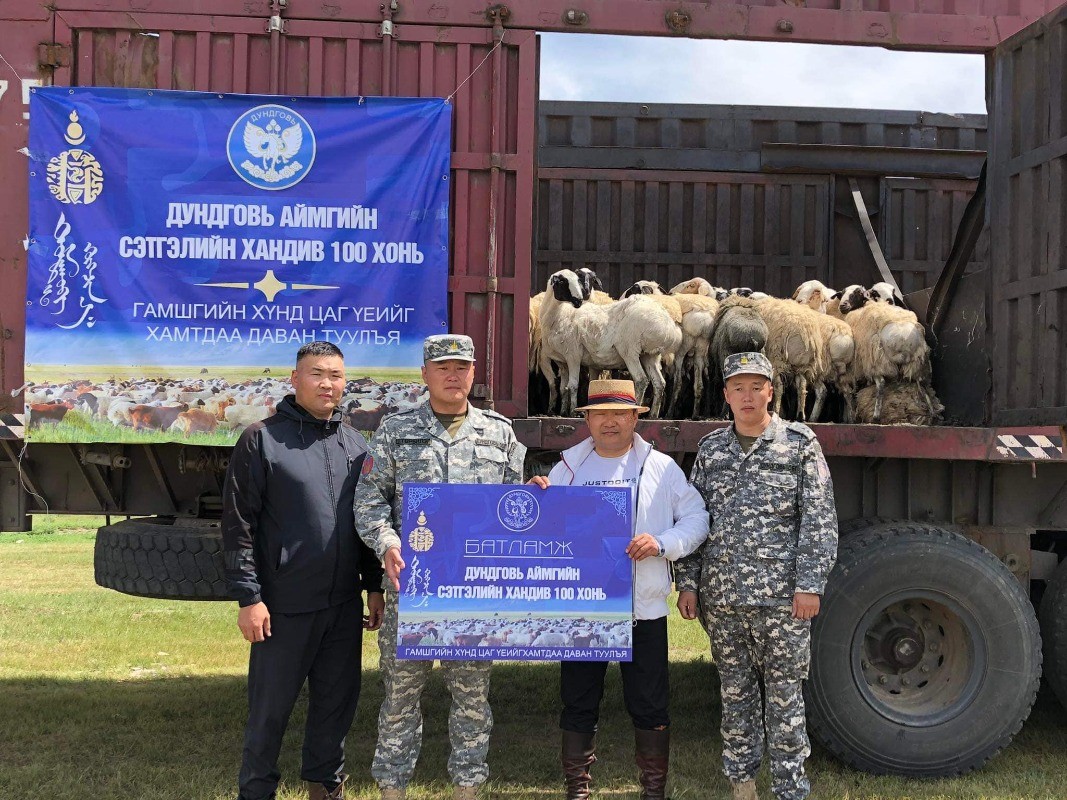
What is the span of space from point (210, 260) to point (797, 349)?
3.44 m

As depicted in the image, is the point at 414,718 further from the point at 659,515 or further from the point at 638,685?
the point at 659,515

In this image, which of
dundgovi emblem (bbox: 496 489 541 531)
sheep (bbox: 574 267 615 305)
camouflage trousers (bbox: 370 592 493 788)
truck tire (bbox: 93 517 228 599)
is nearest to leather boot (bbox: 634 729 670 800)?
camouflage trousers (bbox: 370 592 493 788)

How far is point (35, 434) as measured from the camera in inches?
185

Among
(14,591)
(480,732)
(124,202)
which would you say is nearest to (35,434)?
(124,202)

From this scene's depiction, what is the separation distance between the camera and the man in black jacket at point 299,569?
12.7 ft

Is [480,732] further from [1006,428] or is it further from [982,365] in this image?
[982,365]

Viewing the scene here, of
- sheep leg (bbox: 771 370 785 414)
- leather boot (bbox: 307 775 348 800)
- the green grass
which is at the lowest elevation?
leather boot (bbox: 307 775 348 800)

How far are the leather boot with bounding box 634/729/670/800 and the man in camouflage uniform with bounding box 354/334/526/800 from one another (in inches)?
27.4

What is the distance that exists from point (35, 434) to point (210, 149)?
5.41 ft

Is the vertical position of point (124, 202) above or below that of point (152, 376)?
above

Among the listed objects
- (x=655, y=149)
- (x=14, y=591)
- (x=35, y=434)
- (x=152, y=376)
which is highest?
(x=655, y=149)

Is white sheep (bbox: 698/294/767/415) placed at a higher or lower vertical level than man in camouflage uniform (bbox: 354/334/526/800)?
higher

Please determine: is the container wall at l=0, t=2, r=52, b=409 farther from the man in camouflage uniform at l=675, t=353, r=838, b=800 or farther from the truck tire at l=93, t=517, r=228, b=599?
the man in camouflage uniform at l=675, t=353, r=838, b=800

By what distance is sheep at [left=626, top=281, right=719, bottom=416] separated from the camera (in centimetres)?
611
